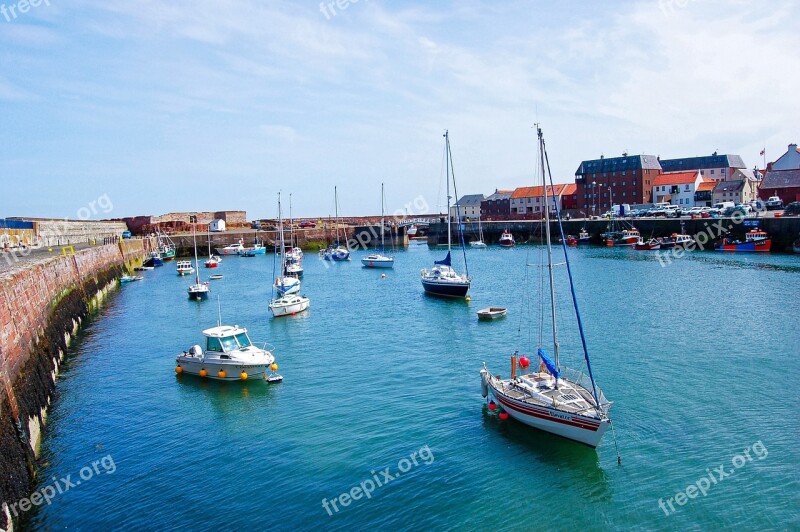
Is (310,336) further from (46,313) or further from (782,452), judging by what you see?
(782,452)

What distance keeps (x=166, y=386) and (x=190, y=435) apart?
7.05 meters

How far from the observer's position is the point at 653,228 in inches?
4114

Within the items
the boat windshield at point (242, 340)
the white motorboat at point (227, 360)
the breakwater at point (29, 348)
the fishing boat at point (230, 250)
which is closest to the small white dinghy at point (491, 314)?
the white motorboat at point (227, 360)

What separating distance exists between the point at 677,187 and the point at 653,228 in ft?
119

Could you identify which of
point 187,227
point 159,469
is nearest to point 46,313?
point 159,469

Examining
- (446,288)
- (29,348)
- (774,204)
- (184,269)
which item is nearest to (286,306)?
(446,288)

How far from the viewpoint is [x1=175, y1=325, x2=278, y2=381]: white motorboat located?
29641 millimetres

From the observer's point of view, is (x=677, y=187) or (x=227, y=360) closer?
(x=227, y=360)

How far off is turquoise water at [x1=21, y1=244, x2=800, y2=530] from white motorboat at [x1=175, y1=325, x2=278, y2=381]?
656 mm

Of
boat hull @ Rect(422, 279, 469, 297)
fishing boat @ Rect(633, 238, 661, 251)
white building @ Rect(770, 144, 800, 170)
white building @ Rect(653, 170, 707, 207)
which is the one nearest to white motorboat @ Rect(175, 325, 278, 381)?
boat hull @ Rect(422, 279, 469, 297)

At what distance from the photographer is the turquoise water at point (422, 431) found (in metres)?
17.7

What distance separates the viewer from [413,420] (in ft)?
78.1

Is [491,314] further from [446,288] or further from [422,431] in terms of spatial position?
[422,431]

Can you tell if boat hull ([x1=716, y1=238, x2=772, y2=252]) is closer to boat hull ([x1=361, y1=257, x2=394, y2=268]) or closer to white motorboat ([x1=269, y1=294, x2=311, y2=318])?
boat hull ([x1=361, y1=257, x2=394, y2=268])
